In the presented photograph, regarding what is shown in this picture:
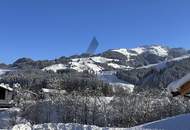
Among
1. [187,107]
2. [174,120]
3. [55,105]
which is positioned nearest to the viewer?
[174,120]

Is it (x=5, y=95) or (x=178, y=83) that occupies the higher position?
(x=5, y=95)

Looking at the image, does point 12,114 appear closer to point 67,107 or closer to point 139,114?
point 67,107

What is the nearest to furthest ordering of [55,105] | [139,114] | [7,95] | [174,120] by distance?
[174,120] < [7,95] < [139,114] < [55,105]

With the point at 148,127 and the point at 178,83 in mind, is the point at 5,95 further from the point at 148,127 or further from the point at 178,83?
the point at 178,83

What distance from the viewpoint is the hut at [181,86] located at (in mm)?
14378

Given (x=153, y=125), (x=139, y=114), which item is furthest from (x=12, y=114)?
→ (x=153, y=125)

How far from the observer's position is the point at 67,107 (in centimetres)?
6284

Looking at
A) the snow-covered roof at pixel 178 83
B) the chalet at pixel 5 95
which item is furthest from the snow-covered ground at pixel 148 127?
the chalet at pixel 5 95

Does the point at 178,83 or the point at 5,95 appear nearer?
the point at 178,83

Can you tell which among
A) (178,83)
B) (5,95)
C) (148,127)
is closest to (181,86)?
(178,83)

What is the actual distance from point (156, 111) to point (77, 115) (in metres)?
10.1

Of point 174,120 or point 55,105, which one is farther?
point 55,105

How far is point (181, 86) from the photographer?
48.6ft

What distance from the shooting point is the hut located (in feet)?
47.2
